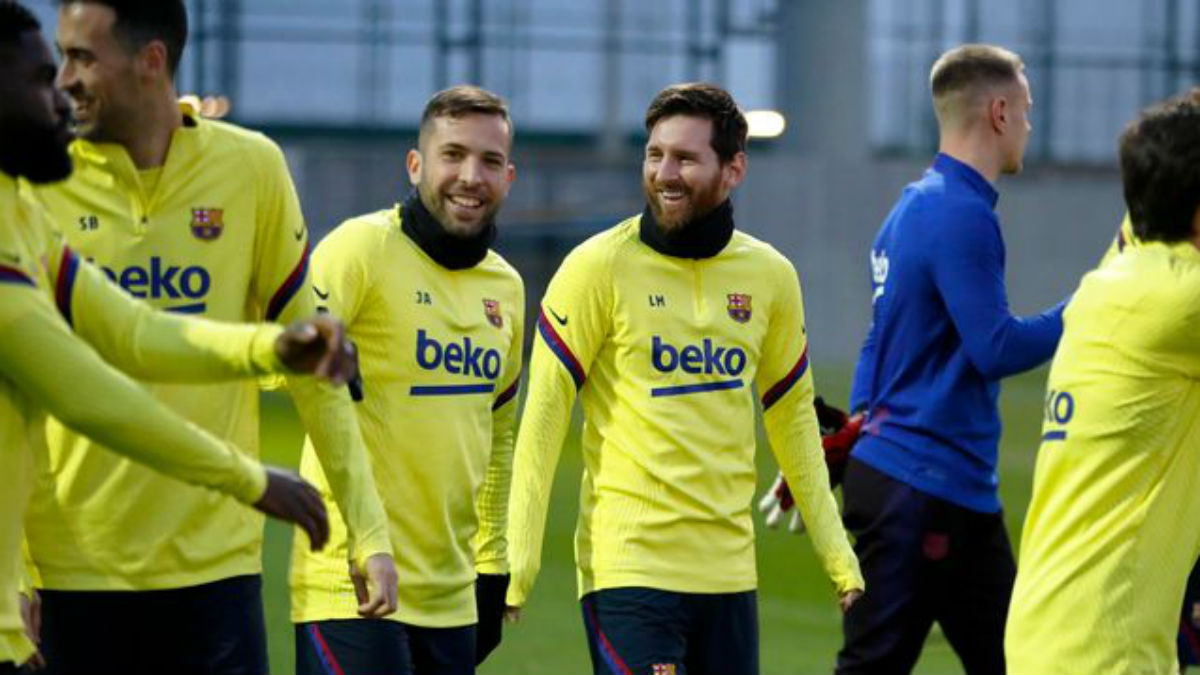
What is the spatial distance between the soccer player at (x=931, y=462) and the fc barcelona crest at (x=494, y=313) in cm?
142

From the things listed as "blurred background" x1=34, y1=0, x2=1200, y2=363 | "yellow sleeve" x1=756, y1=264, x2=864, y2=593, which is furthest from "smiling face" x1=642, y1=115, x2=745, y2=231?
"blurred background" x1=34, y1=0, x2=1200, y2=363

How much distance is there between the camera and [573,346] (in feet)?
21.5

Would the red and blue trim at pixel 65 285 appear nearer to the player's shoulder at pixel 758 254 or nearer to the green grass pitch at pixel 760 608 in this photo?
the player's shoulder at pixel 758 254

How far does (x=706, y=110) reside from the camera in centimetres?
675

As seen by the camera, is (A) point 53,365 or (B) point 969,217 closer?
(A) point 53,365

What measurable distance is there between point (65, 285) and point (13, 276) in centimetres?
29

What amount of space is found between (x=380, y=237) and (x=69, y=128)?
6.02 ft

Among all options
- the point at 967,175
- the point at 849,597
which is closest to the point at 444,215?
the point at 849,597

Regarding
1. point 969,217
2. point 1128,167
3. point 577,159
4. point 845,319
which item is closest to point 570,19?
point 577,159

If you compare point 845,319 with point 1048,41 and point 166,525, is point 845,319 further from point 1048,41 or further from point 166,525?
point 166,525

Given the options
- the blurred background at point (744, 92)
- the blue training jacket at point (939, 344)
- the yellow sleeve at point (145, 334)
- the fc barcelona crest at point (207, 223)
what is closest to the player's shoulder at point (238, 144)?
the fc barcelona crest at point (207, 223)

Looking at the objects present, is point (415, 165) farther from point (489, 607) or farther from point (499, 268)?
point (489, 607)

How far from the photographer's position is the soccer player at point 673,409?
640 centimetres

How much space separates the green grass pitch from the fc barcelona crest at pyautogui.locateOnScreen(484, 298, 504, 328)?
3.48 metres
